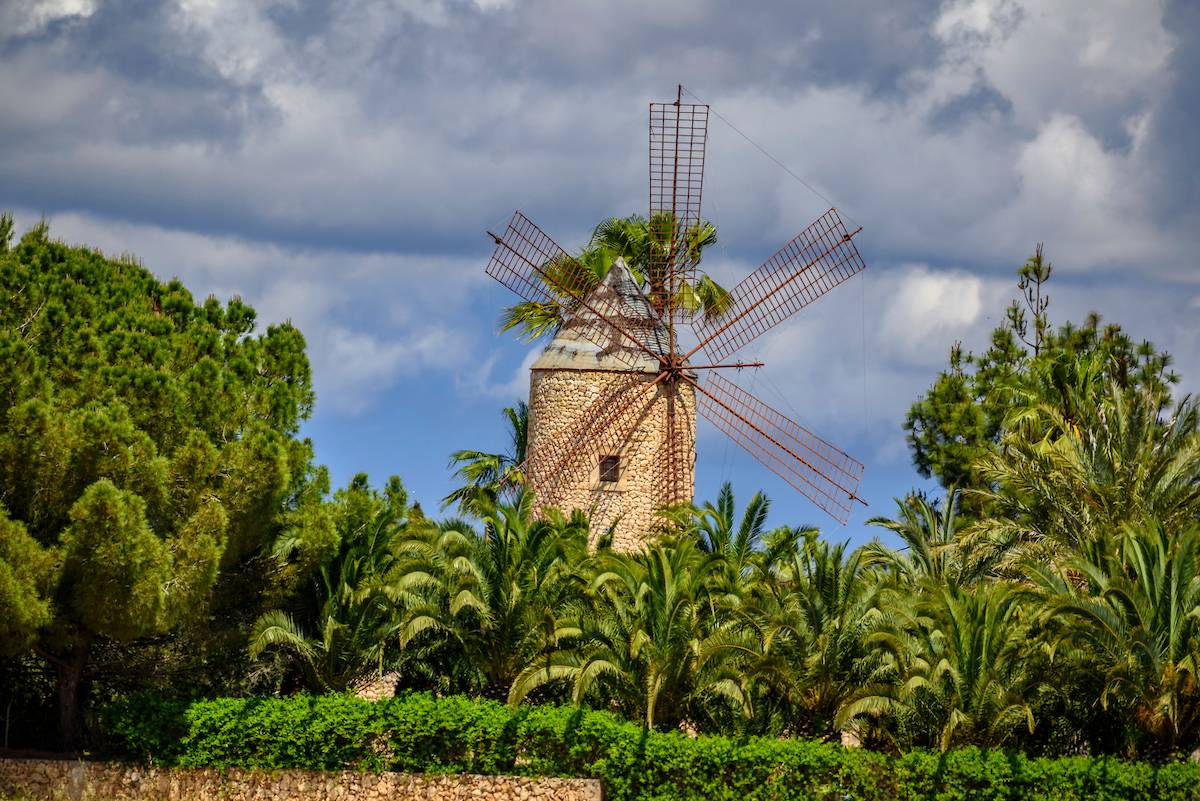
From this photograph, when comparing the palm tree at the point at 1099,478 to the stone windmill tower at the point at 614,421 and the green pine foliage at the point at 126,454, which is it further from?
the green pine foliage at the point at 126,454

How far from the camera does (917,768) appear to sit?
17.6 m

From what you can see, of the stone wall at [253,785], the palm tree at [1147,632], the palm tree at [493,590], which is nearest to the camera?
the palm tree at [1147,632]

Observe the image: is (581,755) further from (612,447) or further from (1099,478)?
(1099,478)

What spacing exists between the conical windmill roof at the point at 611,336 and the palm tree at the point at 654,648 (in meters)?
6.92

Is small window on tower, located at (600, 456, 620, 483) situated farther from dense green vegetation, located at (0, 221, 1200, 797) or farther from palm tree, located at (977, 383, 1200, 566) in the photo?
palm tree, located at (977, 383, 1200, 566)

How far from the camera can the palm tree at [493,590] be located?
19.5m

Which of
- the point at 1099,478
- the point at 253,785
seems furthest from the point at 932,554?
the point at 253,785

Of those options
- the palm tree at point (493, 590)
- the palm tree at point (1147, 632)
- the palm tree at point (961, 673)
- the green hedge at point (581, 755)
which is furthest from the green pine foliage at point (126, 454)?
the palm tree at point (1147, 632)

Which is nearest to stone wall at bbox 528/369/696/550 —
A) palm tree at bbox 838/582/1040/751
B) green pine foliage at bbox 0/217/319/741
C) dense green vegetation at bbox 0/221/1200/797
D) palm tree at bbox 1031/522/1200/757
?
dense green vegetation at bbox 0/221/1200/797

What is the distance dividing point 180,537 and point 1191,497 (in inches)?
551

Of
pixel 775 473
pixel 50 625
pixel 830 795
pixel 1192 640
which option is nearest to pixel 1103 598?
pixel 1192 640

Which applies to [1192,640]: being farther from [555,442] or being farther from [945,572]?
[555,442]

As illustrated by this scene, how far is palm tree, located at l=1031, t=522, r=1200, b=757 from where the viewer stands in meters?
17.0

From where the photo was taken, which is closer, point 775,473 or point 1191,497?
point 1191,497
